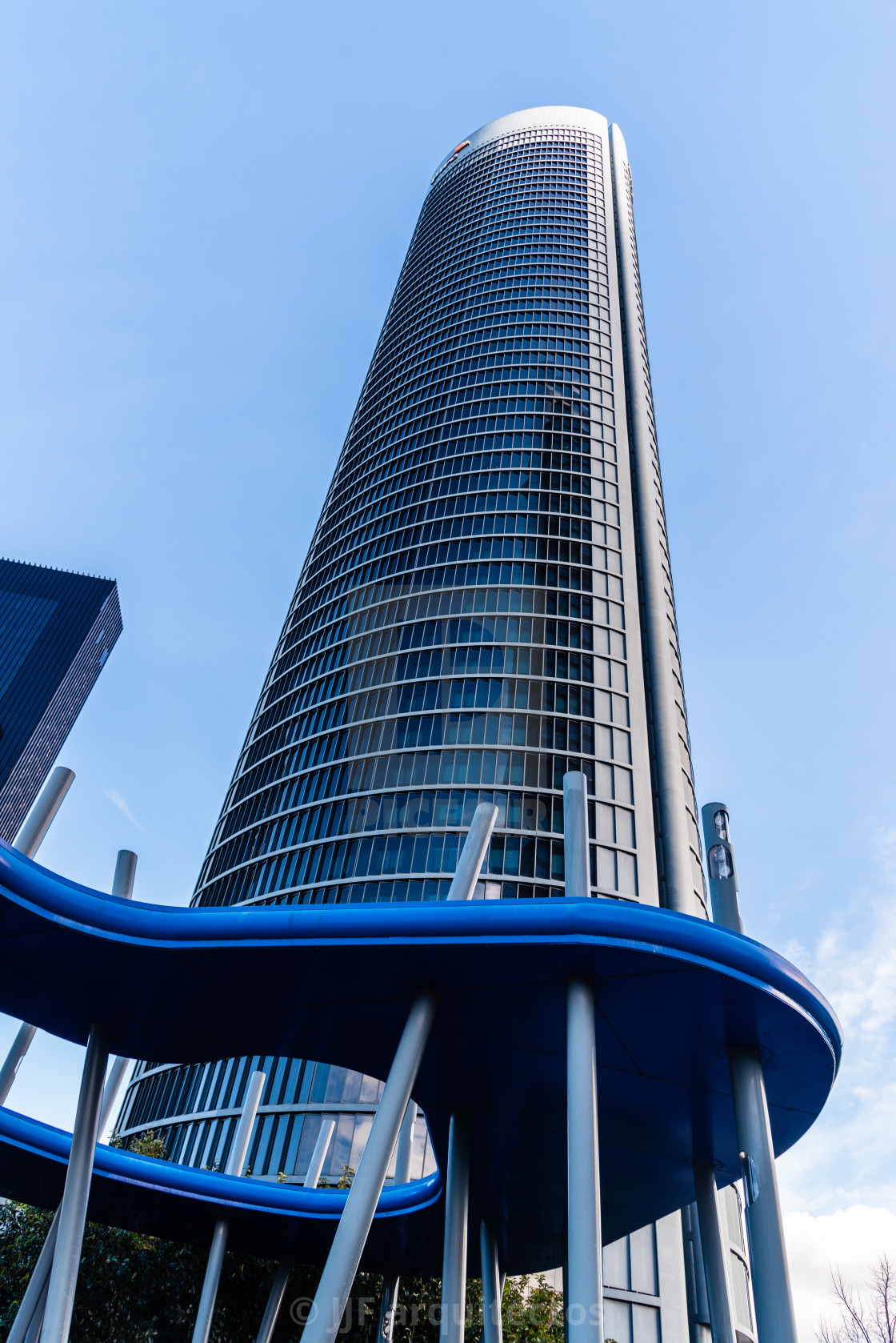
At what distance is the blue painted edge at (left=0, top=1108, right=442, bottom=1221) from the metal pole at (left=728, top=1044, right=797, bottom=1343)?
903cm

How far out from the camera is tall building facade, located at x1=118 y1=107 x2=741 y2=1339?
63.0m

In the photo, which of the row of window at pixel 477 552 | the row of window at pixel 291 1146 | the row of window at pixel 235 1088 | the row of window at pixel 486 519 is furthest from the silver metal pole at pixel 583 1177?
the row of window at pixel 486 519

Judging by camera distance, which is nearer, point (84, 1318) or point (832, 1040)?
point (832, 1040)

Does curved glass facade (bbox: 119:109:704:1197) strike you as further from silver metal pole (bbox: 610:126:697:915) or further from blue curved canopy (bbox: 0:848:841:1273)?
blue curved canopy (bbox: 0:848:841:1273)

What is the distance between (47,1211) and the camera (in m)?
28.5

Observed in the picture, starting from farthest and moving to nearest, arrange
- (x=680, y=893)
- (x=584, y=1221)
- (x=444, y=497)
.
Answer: (x=444, y=497) < (x=680, y=893) < (x=584, y=1221)

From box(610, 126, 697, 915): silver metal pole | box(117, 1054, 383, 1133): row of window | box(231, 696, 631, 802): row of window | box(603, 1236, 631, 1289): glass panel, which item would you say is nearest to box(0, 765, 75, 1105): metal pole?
box(117, 1054, 383, 1133): row of window

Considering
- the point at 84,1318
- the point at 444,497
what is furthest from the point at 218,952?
the point at 444,497

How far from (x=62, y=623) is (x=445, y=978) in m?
124

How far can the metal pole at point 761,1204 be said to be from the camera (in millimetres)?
12969

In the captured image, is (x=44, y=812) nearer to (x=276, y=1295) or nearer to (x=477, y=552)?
(x=276, y=1295)

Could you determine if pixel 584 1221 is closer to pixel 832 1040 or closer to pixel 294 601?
pixel 832 1040

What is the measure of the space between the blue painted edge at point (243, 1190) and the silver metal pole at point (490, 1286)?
2.79 metres

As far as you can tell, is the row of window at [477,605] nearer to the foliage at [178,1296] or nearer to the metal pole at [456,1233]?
the foliage at [178,1296]
